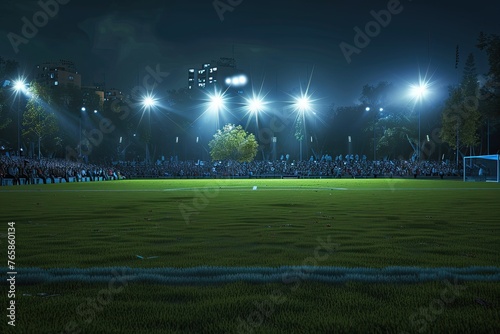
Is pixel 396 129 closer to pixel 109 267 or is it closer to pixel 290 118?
pixel 290 118

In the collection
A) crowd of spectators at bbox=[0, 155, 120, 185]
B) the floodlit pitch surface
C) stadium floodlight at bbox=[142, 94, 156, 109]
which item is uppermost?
stadium floodlight at bbox=[142, 94, 156, 109]

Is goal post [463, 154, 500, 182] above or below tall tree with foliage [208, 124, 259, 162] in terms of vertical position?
below

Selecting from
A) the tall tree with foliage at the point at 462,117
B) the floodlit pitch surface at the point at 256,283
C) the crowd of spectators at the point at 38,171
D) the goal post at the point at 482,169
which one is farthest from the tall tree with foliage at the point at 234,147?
the floodlit pitch surface at the point at 256,283

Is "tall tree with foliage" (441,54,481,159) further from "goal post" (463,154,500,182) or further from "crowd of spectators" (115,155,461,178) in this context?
"goal post" (463,154,500,182)

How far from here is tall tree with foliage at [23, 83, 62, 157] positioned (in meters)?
68.8

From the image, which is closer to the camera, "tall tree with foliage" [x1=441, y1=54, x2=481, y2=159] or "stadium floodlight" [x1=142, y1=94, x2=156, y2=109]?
"tall tree with foliage" [x1=441, y1=54, x2=481, y2=159]

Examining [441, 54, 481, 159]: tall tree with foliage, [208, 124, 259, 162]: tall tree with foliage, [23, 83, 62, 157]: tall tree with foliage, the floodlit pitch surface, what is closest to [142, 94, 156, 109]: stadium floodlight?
[208, 124, 259, 162]: tall tree with foliage

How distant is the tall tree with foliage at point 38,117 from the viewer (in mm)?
68806

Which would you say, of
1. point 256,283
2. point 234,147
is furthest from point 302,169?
point 256,283

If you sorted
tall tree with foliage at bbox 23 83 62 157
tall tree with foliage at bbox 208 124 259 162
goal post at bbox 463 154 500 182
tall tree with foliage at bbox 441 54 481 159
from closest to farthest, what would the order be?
goal post at bbox 463 154 500 182 < tall tree with foliage at bbox 23 83 62 157 < tall tree with foliage at bbox 441 54 481 159 < tall tree with foliage at bbox 208 124 259 162

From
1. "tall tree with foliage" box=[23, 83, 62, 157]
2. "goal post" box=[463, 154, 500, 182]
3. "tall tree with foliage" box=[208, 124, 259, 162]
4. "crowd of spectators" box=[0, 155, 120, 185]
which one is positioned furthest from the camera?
"tall tree with foliage" box=[208, 124, 259, 162]

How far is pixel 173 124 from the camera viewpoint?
363ft

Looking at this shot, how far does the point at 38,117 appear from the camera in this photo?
69188mm

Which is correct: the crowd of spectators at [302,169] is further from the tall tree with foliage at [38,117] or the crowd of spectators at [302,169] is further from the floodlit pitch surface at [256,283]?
the floodlit pitch surface at [256,283]
